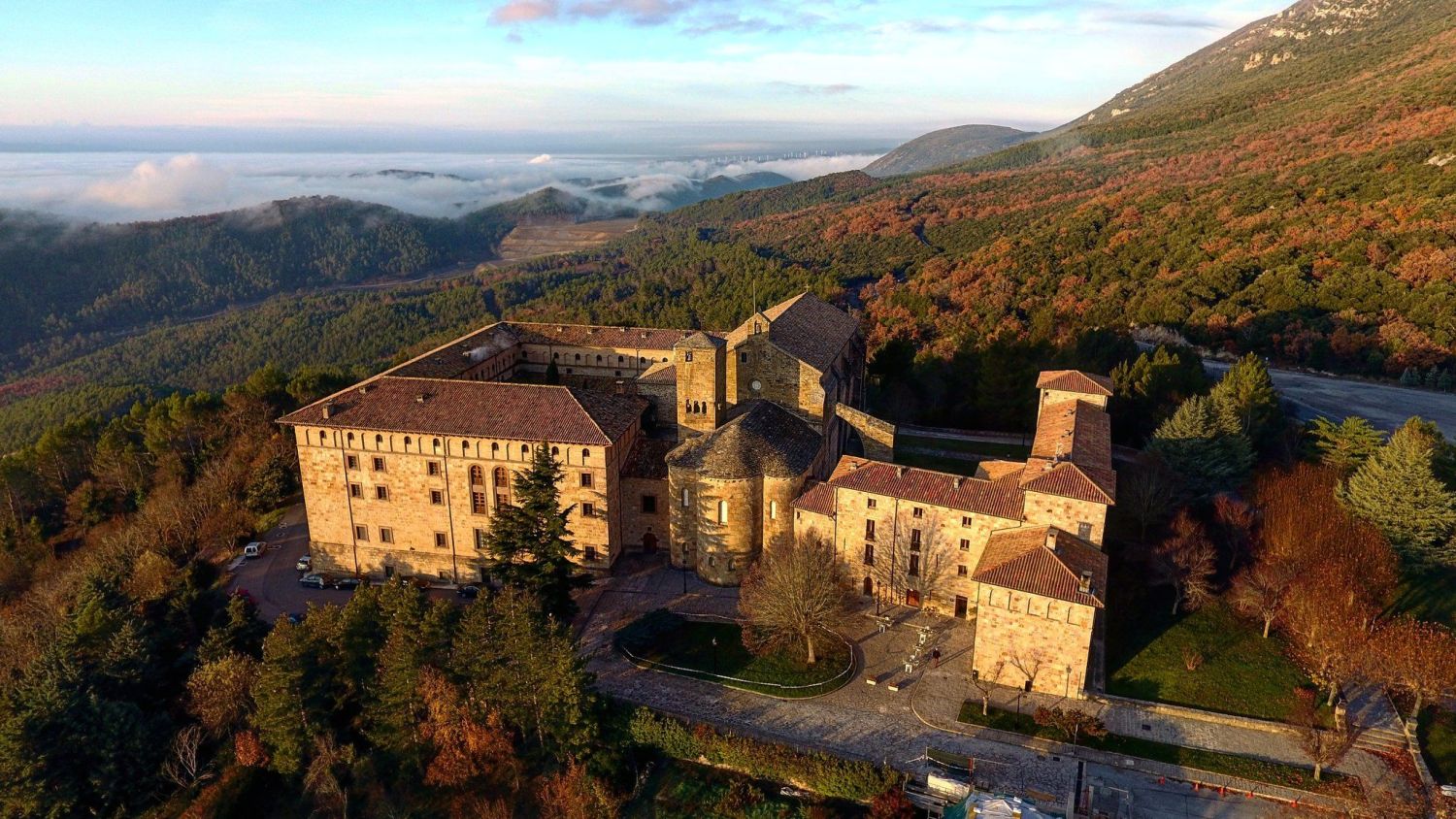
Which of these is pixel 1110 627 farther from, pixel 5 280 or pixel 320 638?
pixel 5 280

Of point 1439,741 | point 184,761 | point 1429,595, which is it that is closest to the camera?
point 1439,741

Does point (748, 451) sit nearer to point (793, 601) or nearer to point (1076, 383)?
point (793, 601)

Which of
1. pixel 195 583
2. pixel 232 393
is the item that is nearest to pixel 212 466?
pixel 232 393

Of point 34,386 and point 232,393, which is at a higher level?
point 232,393

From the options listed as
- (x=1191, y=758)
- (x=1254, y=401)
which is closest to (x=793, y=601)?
(x=1191, y=758)

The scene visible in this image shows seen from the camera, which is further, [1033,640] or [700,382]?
[700,382]

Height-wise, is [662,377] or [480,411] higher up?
[480,411]

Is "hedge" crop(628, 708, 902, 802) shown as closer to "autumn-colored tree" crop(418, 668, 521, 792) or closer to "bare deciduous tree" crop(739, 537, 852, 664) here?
"autumn-colored tree" crop(418, 668, 521, 792)

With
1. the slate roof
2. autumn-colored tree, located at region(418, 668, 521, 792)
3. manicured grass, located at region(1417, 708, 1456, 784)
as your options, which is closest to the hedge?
autumn-colored tree, located at region(418, 668, 521, 792)
